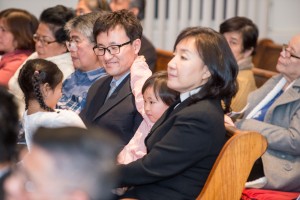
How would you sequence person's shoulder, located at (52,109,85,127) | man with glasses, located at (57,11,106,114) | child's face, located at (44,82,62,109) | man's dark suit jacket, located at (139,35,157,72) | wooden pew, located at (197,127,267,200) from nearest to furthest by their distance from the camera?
wooden pew, located at (197,127,267,200)
person's shoulder, located at (52,109,85,127)
child's face, located at (44,82,62,109)
man with glasses, located at (57,11,106,114)
man's dark suit jacket, located at (139,35,157,72)

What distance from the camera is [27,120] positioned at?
2.79 m

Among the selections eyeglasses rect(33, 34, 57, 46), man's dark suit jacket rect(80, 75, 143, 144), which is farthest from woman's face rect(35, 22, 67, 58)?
man's dark suit jacket rect(80, 75, 143, 144)

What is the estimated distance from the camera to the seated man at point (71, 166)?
1.14 meters

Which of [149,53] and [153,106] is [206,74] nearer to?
[153,106]

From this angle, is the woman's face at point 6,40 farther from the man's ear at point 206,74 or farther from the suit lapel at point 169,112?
the man's ear at point 206,74

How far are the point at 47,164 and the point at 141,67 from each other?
1.80 m

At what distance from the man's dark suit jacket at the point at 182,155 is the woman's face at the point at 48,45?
5.42 feet

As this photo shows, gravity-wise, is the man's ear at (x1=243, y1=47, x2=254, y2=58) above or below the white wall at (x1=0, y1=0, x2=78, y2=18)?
above

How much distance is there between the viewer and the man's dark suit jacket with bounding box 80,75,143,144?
2807 millimetres

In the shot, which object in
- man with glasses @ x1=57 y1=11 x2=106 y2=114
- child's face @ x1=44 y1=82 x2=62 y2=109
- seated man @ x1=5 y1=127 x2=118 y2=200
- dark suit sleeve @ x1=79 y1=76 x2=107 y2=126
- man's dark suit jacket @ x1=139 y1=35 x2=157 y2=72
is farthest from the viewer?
man's dark suit jacket @ x1=139 y1=35 x2=157 y2=72

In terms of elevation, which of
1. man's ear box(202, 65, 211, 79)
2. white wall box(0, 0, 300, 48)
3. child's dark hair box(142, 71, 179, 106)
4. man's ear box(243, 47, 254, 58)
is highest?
man's ear box(202, 65, 211, 79)

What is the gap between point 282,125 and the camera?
9.85 ft

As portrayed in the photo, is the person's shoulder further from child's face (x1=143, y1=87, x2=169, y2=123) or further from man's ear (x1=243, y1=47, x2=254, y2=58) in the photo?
man's ear (x1=243, y1=47, x2=254, y2=58)

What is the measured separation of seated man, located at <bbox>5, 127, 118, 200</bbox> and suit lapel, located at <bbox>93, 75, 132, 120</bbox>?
5.53 ft
